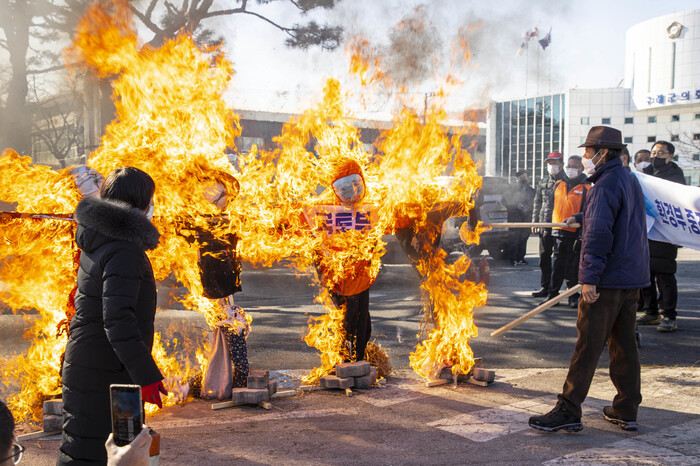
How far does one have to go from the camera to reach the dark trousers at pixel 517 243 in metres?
15.8

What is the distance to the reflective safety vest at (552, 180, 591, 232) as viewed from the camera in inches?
345

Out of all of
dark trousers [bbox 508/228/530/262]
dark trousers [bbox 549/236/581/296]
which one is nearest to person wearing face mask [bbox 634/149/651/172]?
dark trousers [bbox 549/236/581/296]

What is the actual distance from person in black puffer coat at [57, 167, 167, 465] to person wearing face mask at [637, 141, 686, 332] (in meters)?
6.71

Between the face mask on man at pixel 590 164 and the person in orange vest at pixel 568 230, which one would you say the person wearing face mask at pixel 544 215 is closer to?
the person in orange vest at pixel 568 230

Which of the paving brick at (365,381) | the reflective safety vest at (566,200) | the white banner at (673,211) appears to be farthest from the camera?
the reflective safety vest at (566,200)

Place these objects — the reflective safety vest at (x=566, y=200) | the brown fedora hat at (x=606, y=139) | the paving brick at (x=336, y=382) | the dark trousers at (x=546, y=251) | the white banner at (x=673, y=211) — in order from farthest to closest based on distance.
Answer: the dark trousers at (x=546, y=251)
the reflective safety vest at (x=566, y=200)
the white banner at (x=673, y=211)
the paving brick at (x=336, y=382)
the brown fedora hat at (x=606, y=139)

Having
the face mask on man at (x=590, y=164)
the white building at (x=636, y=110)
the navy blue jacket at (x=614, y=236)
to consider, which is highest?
the white building at (x=636, y=110)

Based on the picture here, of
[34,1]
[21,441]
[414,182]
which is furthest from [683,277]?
[34,1]

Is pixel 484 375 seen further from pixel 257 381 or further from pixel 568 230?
pixel 568 230

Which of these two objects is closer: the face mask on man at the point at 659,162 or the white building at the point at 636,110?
the face mask on man at the point at 659,162

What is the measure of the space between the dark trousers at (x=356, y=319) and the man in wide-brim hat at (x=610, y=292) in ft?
5.51

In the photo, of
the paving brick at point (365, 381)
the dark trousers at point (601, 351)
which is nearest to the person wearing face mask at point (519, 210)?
the paving brick at point (365, 381)

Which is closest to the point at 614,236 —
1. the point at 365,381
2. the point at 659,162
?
the point at 365,381

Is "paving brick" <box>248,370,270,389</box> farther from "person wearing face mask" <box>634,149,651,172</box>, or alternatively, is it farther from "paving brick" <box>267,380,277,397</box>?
"person wearing face mask" <box>634,149,651,172</box>
